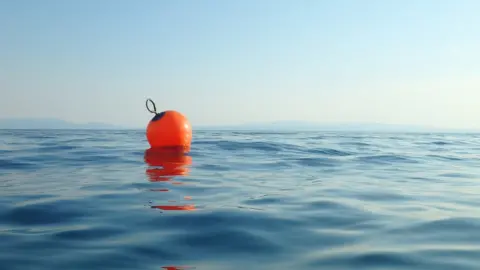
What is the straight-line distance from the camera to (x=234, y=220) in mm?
4738

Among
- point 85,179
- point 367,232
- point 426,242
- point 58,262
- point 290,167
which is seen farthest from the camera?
point 290,167

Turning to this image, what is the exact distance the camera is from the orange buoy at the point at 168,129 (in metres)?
11.9

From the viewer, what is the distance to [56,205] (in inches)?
213

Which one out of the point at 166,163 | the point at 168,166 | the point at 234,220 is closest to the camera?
the point at 234,220

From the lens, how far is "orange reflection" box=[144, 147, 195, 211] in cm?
597

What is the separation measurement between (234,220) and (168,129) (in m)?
7.42

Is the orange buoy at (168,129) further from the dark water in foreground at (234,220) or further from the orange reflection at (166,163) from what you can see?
the dark water in foreground at (234,220)

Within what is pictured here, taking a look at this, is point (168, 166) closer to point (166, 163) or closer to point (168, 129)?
point (166, 163)

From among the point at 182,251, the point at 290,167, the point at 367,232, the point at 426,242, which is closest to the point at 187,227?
the point at 182,251

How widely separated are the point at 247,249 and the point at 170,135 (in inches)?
330

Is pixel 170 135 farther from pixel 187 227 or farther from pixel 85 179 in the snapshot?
pixel 187 227

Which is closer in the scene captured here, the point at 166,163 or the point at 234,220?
the point at 234,220

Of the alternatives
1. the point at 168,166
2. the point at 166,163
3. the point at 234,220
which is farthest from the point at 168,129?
the point at 234,220

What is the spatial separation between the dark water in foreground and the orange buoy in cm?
302
